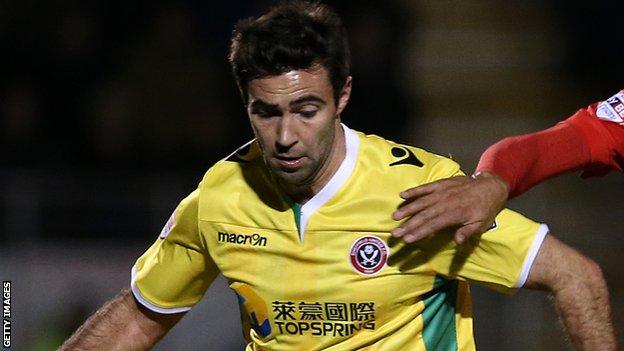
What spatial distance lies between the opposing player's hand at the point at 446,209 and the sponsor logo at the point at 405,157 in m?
0.24

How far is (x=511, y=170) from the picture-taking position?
11.0 ft

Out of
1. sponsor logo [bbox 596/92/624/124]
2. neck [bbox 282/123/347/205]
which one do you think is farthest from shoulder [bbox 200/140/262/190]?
sponsor logo [bbox 596/92/624/124]

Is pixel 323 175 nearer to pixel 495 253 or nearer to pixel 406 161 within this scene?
pixel 406 161

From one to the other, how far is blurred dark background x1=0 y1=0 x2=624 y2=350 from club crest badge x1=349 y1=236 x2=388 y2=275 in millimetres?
2695

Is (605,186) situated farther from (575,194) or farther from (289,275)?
(289,275)

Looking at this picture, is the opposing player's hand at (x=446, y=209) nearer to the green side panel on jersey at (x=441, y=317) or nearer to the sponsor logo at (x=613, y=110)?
the green side panel on jersey at (x=441, y=317)

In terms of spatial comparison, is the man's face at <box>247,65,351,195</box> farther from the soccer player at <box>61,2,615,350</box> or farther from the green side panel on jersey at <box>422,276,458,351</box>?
the green side panel on jersey at <box>422,276,458,351</box>

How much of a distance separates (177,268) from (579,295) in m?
1.17

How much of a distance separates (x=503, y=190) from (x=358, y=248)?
0.43 m

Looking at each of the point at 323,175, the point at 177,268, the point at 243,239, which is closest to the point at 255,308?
the point at 243,239

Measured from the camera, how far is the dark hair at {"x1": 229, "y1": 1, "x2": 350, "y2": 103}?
10.7 feet

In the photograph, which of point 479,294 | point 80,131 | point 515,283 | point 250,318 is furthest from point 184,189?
point 515,283

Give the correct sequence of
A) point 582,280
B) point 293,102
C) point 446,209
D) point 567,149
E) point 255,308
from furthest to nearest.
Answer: point 567,149
point 255,308
point 293,102
point 582,280
point 446,209

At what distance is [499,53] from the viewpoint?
7.37m
